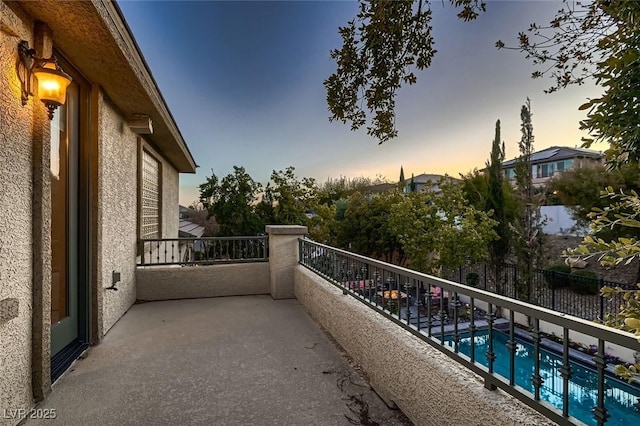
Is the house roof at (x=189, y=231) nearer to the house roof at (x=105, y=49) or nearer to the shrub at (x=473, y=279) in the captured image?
the house roof at (x=105, y=49)

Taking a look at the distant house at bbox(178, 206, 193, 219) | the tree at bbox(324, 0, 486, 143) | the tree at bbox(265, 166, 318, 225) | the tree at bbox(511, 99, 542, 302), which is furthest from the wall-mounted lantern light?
the distant house at bbox(178, 206, 193, 219)

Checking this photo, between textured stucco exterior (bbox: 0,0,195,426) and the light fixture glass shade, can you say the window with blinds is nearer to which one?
textured stucco exterior (bbox: 0,0,195,426)

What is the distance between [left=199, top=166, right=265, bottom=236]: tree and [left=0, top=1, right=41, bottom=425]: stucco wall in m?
10.9

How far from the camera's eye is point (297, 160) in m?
16.6

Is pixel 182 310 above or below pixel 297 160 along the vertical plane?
below

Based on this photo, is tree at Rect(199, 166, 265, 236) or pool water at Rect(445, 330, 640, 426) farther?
tree at Rect(199, 166, 265, 236)

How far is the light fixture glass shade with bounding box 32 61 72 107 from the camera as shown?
265 cm

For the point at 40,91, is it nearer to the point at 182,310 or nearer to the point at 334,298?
the point at 334,298

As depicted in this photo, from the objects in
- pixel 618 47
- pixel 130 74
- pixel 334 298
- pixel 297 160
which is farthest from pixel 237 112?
pixel 618 47

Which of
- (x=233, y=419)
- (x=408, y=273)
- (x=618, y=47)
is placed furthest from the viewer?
(x=408, y=273)

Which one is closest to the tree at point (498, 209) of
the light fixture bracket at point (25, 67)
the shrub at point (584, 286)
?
the shrub at point (584, 286)

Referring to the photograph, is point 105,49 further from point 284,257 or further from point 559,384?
point 559,384

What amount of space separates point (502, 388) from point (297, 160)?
50.4 feet

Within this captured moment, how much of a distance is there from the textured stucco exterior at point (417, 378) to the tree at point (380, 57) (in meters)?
2.02
